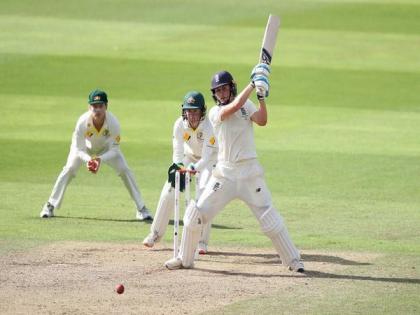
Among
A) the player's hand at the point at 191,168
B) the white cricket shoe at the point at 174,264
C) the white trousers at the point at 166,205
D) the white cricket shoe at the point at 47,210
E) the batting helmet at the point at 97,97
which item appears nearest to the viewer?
the white cricket shoe at the point at 174,264

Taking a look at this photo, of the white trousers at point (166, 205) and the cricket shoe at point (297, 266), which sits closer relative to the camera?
the cricket shoe at point (297, 266)

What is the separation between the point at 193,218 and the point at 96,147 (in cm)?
392

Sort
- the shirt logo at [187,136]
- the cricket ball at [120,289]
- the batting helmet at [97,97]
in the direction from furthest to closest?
the batting helmet at [97,97] < the shirt logo at [187,136] < the cricket ball at [120,289]

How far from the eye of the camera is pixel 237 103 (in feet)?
37.1

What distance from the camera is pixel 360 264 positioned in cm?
1212

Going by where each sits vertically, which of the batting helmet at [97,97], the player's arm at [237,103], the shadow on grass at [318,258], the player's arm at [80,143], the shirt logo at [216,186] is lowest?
the shadow on grass at [318,258]

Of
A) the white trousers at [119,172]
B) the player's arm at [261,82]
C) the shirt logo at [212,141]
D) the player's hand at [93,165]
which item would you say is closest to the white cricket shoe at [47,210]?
the white trousers at [119,172]

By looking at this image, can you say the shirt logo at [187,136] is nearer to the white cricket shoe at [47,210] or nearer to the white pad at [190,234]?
the white pad at [190,234]

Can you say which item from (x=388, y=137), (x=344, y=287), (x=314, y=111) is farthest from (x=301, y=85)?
(x=344, y=287)

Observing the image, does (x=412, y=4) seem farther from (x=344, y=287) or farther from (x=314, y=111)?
(x=344, y=287)

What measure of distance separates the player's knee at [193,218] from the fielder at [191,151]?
Result: 95 cm

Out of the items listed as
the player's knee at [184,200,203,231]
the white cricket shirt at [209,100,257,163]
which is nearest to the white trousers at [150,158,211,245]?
the player's knee at [184,200,203,231]

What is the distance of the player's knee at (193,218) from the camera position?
1162 cm

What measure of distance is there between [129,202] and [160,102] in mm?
8185
